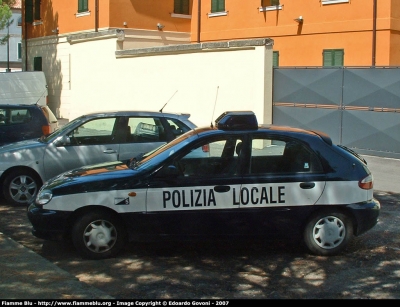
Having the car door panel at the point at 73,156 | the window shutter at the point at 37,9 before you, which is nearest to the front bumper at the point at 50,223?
the car door panel at the point at 73,156

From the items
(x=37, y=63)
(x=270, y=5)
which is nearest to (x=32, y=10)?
(x=37, y=63)

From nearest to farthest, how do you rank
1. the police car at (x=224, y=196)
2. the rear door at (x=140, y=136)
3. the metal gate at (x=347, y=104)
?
A: the police car at (x=224, y=196) < the rear door at (x=140, y=136) < the metal gate at (x=347, y=104)

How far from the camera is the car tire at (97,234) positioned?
7.07 metres

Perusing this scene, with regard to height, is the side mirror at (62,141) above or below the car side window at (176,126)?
below

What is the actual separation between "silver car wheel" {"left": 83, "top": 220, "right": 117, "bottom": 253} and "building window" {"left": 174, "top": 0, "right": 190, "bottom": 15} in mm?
22193

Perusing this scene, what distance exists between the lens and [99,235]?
23.3 ft

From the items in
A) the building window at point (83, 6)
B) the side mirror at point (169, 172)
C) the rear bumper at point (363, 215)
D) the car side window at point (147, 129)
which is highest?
the building window at point (83, 6)

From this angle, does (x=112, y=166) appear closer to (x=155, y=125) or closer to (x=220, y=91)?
(x=155, y=125)

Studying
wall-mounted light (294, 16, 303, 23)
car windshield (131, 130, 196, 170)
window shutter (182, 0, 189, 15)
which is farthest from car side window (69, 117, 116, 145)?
window shutter (182, 0, 189, 15)

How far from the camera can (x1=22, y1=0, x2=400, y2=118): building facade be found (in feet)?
71.8

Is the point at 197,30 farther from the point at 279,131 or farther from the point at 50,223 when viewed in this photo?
the point at 50,223

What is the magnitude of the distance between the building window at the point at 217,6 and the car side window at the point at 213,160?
20.5 m

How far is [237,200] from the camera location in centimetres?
710

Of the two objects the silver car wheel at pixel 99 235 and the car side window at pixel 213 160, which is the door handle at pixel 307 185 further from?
the silver car wheel at pixel 99 235
